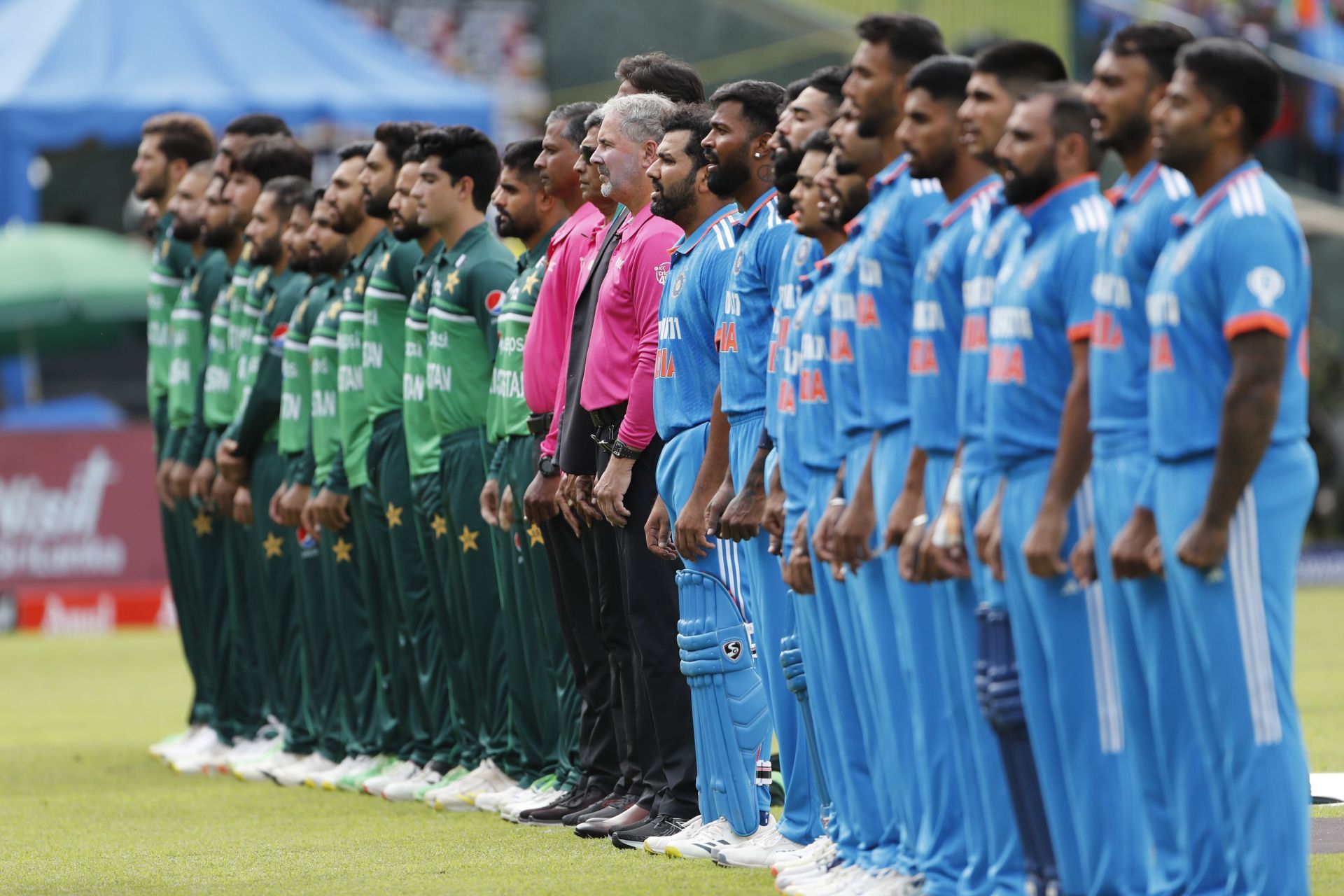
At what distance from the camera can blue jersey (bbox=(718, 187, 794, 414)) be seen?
705 centimetres

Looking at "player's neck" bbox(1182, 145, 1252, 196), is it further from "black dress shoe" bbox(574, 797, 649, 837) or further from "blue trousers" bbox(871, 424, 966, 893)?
"black dress shoe" bbox(574, 797, 649, 837)

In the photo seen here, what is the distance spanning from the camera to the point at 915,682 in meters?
5.91

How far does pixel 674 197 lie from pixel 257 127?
4.96 m

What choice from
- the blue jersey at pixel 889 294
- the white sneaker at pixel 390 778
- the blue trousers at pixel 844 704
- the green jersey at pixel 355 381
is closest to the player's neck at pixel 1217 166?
the blue jersey at pixel 889 294

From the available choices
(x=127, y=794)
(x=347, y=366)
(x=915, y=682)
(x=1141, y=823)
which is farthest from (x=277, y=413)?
(x=1141, y=823)

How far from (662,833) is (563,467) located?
1.36 meters

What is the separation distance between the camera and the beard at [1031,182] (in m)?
5.42

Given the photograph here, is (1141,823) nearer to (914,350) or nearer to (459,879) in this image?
(914,350)

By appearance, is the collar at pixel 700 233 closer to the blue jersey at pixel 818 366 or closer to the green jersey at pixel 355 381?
the blue jersey at pixel 818 366

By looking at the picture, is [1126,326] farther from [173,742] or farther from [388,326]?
[173,742]

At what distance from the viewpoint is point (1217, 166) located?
514 cm

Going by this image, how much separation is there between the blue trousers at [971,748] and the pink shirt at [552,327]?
9.71 feet

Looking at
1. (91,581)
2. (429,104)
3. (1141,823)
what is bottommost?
(91,581)

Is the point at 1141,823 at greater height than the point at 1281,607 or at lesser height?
lesser
